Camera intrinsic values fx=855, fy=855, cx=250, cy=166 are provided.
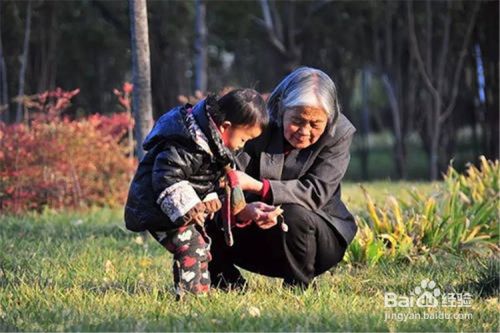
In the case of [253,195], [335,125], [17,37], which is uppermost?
[17,37]

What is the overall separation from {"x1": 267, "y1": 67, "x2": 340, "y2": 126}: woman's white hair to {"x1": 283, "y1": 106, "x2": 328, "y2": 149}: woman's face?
0.08 feet

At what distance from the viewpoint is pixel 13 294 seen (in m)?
3.88

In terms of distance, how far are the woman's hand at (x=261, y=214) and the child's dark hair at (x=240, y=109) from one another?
37 centimetres

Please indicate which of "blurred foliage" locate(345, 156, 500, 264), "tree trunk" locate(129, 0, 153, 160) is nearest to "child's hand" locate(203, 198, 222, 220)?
"blurred foliage" locate(345, 156, 500, 264)

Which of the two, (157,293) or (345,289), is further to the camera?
(345,289)

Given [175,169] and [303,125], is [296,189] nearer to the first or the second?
[303,125]

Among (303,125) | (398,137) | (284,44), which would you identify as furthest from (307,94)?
(284,44)

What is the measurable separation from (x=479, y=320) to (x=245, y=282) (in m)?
1.18

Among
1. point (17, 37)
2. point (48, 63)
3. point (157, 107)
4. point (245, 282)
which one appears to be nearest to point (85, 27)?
point (48, 63)

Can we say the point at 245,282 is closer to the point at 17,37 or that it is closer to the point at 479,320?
the point at 479,320

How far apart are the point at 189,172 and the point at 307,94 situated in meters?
0.70

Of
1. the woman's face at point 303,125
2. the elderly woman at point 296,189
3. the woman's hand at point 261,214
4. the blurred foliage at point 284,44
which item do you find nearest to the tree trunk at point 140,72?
the elderly woman at point 296,189

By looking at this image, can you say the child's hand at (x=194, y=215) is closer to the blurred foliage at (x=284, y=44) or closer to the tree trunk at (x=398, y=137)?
the blurred foliage at (x=284, y=44)

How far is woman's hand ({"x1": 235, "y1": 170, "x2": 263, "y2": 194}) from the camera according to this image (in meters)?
3.82
